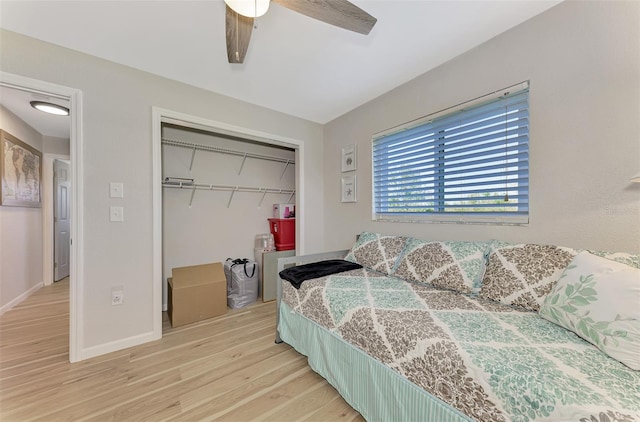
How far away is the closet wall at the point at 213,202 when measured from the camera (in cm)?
284

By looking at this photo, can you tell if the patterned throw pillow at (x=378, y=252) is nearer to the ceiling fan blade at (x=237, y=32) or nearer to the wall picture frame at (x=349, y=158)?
the wall picture frame at (x=349, y=158)

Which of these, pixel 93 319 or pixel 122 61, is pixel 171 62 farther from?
pixel 93 319

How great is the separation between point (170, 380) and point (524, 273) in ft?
7.81

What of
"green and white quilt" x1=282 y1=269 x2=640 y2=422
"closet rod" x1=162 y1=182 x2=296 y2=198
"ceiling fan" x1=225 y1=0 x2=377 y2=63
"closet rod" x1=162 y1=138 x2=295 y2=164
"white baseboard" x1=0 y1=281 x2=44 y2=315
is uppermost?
"ceiling fan" x1=225 y1=0 x2=377 y2=63

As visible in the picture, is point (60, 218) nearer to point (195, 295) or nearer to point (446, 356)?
point (195, 295)

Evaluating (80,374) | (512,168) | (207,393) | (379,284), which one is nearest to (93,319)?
(80,374)

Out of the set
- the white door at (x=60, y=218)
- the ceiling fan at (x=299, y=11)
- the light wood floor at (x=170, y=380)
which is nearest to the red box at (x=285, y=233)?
the light wood floor at (x=170, y=380)

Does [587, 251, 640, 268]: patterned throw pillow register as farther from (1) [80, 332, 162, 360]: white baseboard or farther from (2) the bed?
(1) [80, 332, 162, 360]: white baseboard

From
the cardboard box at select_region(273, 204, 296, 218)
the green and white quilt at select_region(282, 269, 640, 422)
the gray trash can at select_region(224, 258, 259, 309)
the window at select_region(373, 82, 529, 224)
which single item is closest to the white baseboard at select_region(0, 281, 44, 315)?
the gray trash can at select_region(224, 258, 259, 309)

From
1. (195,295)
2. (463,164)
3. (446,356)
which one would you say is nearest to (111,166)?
(195,295)

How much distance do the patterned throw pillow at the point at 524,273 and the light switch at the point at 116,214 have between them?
113 inches

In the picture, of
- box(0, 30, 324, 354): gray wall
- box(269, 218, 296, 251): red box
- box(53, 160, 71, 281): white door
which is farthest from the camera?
box(53, 160, 71, 281): white door

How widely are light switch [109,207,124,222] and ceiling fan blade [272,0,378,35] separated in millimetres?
2027

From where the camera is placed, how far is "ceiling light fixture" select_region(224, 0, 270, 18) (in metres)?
1.13
